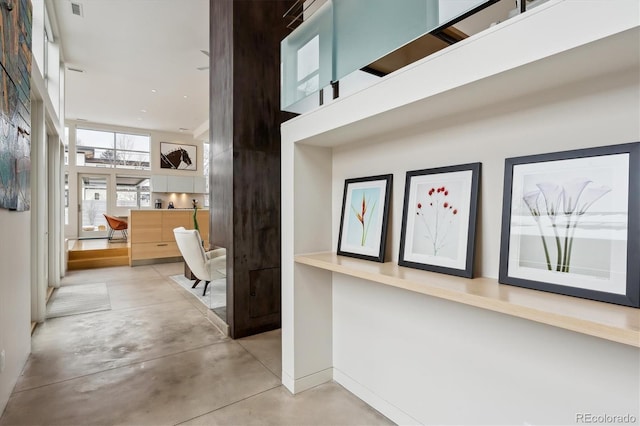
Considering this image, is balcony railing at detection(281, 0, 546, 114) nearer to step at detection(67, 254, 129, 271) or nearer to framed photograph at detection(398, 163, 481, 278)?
framed photograph at detection(398, 163, 481, 278)

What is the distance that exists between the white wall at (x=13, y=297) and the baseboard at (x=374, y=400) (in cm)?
192

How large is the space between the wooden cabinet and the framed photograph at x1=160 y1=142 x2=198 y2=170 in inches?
202

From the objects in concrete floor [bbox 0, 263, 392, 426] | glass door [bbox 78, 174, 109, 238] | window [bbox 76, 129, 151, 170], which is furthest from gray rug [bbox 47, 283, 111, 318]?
window [bbox 76, 129, 151, 170]

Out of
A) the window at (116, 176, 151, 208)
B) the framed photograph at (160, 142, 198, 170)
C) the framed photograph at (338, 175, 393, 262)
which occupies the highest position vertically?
the framed photograph at (160, 142, 198, 170)

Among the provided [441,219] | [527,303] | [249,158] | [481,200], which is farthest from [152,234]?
[527,303]

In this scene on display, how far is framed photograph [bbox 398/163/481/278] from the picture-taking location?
4.42 feet

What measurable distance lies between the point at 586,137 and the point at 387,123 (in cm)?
79

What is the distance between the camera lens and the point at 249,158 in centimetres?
303

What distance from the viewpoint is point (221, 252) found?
3291mm

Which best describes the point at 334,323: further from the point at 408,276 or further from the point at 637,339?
the point at 637,339

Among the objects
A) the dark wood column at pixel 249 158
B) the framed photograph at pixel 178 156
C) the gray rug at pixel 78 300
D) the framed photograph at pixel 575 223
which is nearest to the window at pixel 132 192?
the framed photograph at pixel 178 156

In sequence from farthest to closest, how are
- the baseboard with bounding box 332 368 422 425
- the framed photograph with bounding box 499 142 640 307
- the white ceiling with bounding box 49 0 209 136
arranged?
1. the white ceiling with bounding box 49 0 209 136
2. the baseboard with bounding box 332 368 422 425
3. the framed photograph with bounding box 499 142 640 307

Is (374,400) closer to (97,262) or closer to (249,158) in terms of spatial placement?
(249,158)

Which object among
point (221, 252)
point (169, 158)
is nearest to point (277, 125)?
point (221, 252)
